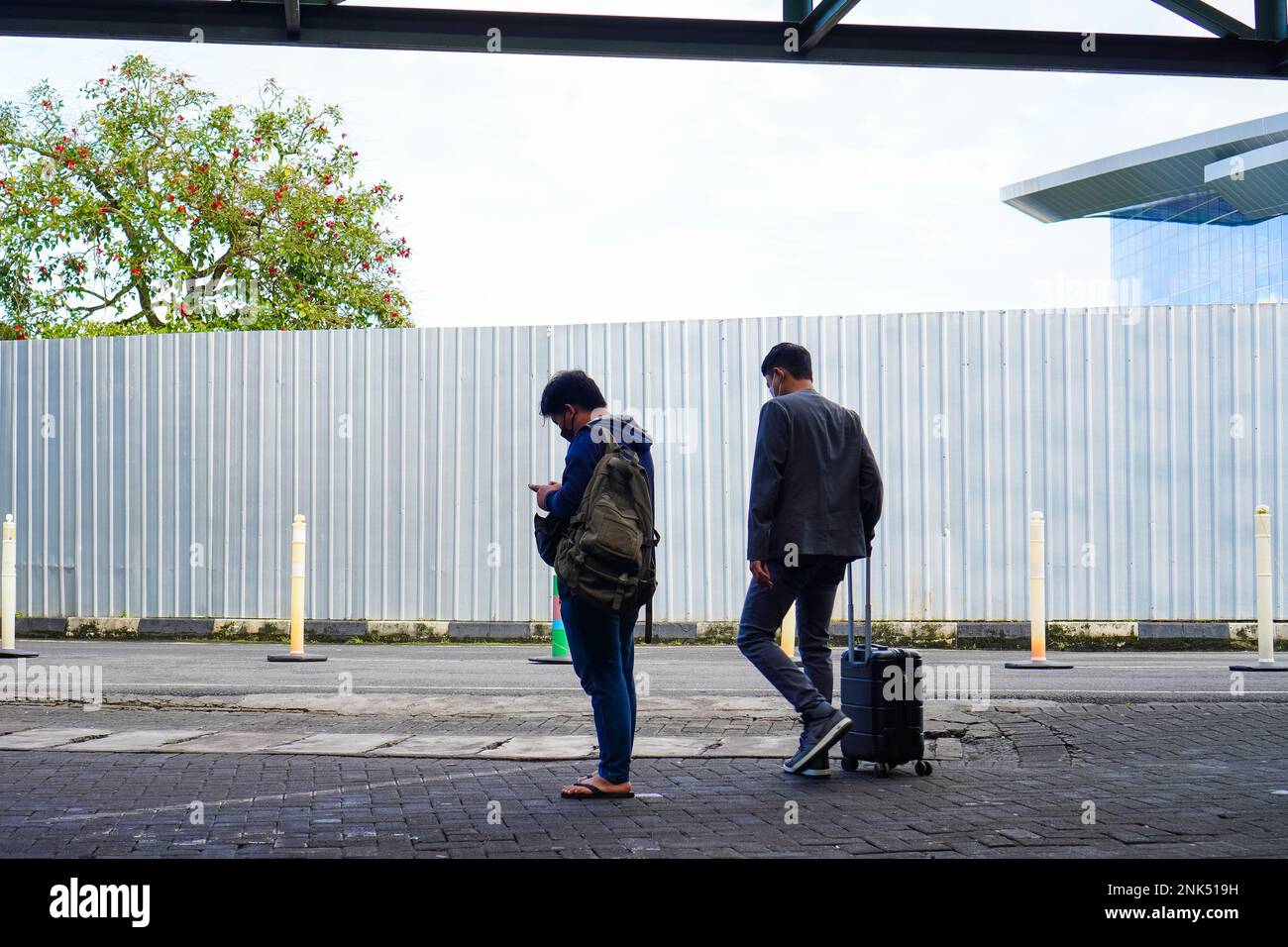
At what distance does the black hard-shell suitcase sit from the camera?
19.1ft

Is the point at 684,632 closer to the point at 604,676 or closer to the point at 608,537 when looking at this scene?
the point at 604,676

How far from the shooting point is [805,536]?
18.9 feet

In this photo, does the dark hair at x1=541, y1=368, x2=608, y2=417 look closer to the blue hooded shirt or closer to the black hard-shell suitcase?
the blue hooded shirt

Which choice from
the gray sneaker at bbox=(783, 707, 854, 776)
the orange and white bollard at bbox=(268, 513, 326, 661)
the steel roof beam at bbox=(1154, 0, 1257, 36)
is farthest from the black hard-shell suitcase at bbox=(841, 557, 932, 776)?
the orange and white bollard at bbox=(268, 513, 326, 661)

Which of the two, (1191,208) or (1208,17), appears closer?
(1208,17)

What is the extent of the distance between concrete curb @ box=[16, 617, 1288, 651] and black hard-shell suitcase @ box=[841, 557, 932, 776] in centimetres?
687

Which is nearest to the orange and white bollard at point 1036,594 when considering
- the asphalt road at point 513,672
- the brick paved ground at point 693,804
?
the asphalt road at point 513,672

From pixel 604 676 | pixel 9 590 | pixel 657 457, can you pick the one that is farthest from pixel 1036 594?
pixel 9 590

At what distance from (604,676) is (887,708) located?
1.31 m

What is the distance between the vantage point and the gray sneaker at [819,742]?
5.70 meters

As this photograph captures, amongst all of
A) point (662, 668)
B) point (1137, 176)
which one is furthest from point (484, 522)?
point (1137, 176)
